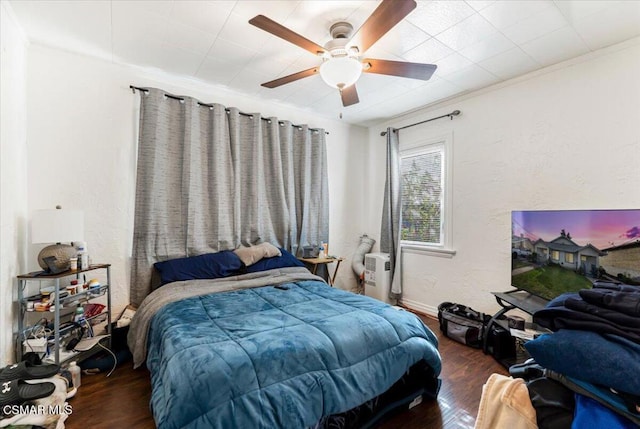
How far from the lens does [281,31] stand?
1755 millimetres

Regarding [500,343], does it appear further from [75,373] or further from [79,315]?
[79,315]

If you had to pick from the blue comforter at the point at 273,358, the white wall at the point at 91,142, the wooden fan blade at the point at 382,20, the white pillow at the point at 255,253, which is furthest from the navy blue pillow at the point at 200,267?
the wooden fan blade at the point at 382,20

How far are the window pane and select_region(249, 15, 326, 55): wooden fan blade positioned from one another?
232 centimetres

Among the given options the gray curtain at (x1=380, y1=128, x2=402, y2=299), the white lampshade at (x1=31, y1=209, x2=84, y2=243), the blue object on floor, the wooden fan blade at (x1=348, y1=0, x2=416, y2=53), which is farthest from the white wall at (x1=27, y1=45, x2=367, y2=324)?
the blue object on floor

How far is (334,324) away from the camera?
5.55ft

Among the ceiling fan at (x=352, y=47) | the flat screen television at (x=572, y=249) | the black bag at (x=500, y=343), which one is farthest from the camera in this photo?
the black bag at (x=500, y=343)

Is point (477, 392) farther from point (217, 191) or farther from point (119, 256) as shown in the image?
point (119, 256)

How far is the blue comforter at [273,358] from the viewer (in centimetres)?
121

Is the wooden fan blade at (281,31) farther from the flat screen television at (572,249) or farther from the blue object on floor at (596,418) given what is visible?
the flat screen television at (572,249)

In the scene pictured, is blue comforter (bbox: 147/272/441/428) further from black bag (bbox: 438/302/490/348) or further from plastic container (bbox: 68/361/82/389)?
black bag (bbox: 438/302/490/348)

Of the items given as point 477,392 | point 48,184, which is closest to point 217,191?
point 48,184

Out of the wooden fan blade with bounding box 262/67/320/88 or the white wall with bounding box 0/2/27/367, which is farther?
the wooden fan blade with bounding box 262/67/320/88

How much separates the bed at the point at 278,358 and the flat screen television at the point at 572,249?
48.2 inches
